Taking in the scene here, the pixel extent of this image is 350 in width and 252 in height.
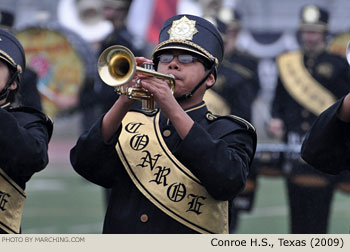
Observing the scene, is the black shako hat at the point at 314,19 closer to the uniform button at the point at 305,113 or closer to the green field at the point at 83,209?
the uniform button at the point at 305,113

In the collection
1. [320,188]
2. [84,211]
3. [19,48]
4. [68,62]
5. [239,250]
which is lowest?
[84,211]

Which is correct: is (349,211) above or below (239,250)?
below

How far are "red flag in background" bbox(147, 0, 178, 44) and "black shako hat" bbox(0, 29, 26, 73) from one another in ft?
28.9

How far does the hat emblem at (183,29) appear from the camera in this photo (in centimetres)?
407

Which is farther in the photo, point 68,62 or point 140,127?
point 68,62

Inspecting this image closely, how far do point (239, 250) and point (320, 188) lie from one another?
3922 mm

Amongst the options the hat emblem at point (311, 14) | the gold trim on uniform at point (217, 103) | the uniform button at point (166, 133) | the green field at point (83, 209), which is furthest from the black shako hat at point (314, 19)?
the uniform button at point (166, 133)

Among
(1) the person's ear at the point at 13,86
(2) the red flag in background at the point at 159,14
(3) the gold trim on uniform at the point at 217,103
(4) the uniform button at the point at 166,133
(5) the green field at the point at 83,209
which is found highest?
(1) the person's ear at the point at 13,86

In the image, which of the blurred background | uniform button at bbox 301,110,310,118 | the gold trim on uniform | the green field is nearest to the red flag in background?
the blurred background

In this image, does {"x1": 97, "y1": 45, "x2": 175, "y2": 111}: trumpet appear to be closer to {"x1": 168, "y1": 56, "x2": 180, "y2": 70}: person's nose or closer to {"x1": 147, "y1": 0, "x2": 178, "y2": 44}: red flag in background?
{"x1": 168, "y1": 56, "x2": 180, "y2": 70}: person's nose

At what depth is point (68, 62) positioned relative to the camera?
7.89 m

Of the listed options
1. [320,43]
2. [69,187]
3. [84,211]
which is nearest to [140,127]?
[320,43]

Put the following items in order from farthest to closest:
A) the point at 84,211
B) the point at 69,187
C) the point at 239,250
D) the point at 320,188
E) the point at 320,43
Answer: the point at 69,187 → the point at 84,211 → the point at 320,43 → the point at 320,188 → the point at 239,250

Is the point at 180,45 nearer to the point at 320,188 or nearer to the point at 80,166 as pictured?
the point at 80,166
